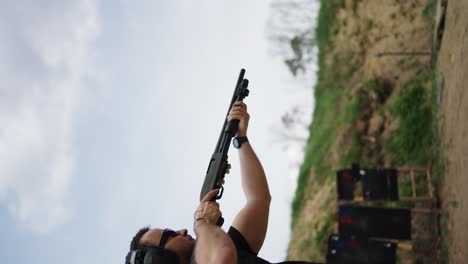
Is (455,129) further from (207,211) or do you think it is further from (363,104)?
(363,104)

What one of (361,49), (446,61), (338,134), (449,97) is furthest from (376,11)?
(449,97)

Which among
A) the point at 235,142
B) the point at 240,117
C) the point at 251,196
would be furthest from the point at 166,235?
the point at 240,117

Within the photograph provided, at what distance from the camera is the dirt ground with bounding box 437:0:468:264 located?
453 centimetres

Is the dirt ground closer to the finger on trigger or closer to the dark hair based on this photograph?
the finger on trigger

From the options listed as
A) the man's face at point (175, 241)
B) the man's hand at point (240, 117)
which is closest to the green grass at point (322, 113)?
the man's hand at point (240, 117)

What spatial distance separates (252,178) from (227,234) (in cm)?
44

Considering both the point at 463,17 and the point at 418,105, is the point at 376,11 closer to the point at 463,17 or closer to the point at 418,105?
the point at 418,105

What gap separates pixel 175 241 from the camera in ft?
6.95

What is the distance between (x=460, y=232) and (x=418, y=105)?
336 cm

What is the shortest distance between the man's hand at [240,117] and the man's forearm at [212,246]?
24.9 inches

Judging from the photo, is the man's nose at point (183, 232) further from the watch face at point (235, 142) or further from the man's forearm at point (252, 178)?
the watch face at point (235, 142)

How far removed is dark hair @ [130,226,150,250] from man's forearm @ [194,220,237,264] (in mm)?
286

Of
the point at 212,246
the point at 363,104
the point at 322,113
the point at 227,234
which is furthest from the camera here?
the point at 322,113

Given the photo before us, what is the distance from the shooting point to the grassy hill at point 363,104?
754 cm
